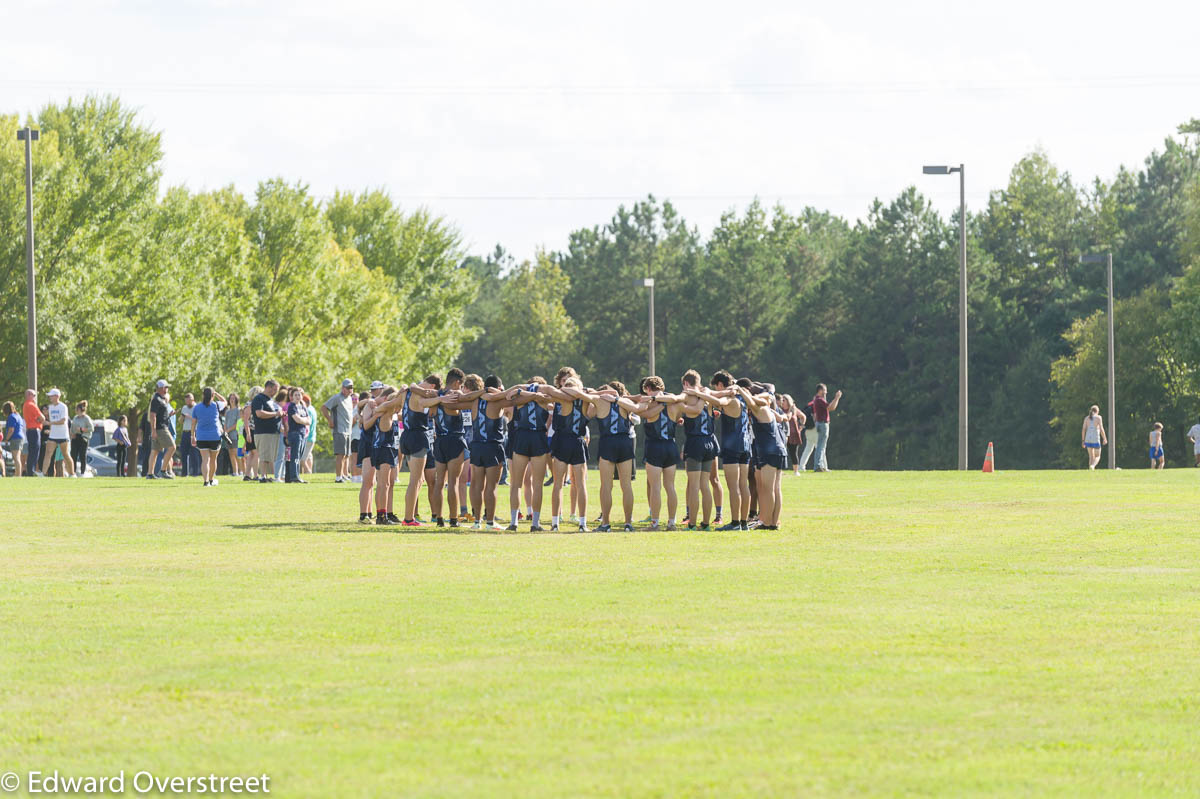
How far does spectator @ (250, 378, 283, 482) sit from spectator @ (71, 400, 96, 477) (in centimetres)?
853

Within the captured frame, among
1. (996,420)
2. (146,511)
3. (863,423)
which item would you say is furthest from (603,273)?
(146,511)

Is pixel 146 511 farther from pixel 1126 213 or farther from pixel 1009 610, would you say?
pixel 1126 213

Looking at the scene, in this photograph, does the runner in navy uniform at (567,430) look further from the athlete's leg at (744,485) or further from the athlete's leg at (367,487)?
the athlete's leg at (367,487)

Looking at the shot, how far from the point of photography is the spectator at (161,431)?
3384 centimetres

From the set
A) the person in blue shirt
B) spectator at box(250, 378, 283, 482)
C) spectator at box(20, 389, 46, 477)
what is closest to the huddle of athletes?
the person in blue shirt

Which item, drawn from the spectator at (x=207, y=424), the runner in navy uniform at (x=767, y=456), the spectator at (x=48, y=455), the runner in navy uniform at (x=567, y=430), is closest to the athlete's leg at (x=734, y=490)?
the runner in navy uniform at (x=767, y=456)

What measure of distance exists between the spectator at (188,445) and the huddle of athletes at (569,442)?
13.4 metres

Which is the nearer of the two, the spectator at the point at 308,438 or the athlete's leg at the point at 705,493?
the athlete's leg at the point at 705,493

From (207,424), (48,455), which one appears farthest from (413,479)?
(48,455)

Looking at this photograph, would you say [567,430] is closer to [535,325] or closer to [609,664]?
[609,664]

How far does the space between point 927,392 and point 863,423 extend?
406 centimetres

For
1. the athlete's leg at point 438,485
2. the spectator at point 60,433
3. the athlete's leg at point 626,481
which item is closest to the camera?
the athlete's leg at point 626,481

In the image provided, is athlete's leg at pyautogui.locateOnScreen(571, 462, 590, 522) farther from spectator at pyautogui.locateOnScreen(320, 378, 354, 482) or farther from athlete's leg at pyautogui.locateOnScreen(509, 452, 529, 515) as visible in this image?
spectator at pyautogui.locateOnScreen(320, 378, 354, 482)

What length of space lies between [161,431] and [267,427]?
3.76 m
